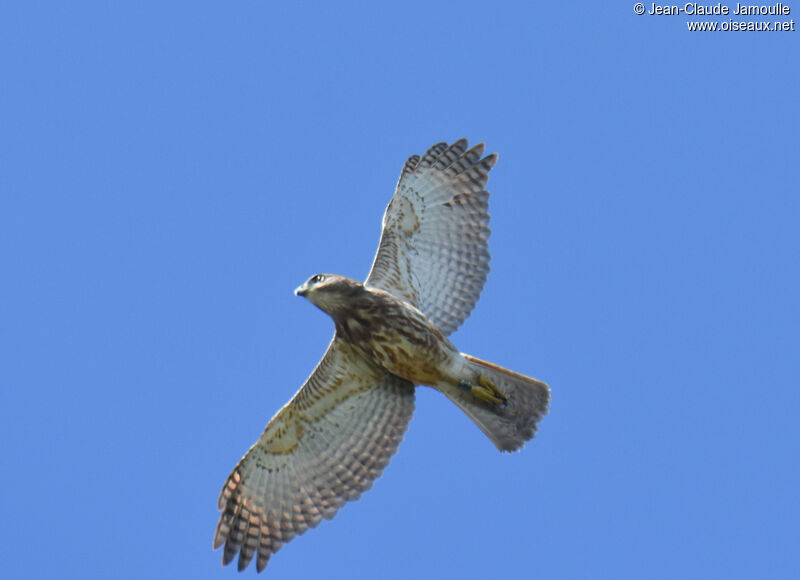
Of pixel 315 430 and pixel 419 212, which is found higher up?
pixel 419 212

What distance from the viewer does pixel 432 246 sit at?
52.3ft

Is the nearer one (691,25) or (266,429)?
(266,429)

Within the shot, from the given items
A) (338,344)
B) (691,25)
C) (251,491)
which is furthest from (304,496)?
(691,25)

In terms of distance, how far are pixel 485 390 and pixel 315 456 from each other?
1994 mm

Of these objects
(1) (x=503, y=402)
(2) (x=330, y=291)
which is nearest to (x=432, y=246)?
(2) (x=330, y=291)

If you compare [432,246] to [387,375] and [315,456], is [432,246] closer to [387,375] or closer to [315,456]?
[387,375]

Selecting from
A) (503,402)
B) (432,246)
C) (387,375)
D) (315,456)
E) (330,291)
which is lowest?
(315,456)

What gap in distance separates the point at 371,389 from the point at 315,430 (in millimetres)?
744

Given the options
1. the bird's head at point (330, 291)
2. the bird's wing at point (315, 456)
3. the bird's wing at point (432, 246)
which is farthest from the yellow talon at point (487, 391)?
the bird's head at point (330, 291)

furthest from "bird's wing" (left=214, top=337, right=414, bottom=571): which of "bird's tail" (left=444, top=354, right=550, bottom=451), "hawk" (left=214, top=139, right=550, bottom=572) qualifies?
"bird's tail" (left=444, top=354, right=550, bottom=451)

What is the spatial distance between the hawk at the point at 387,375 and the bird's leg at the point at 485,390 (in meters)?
0.01

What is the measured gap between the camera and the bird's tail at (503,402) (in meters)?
15.0

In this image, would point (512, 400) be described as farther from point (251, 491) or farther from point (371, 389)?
point (251, 491)

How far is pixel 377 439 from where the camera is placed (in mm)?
15391
